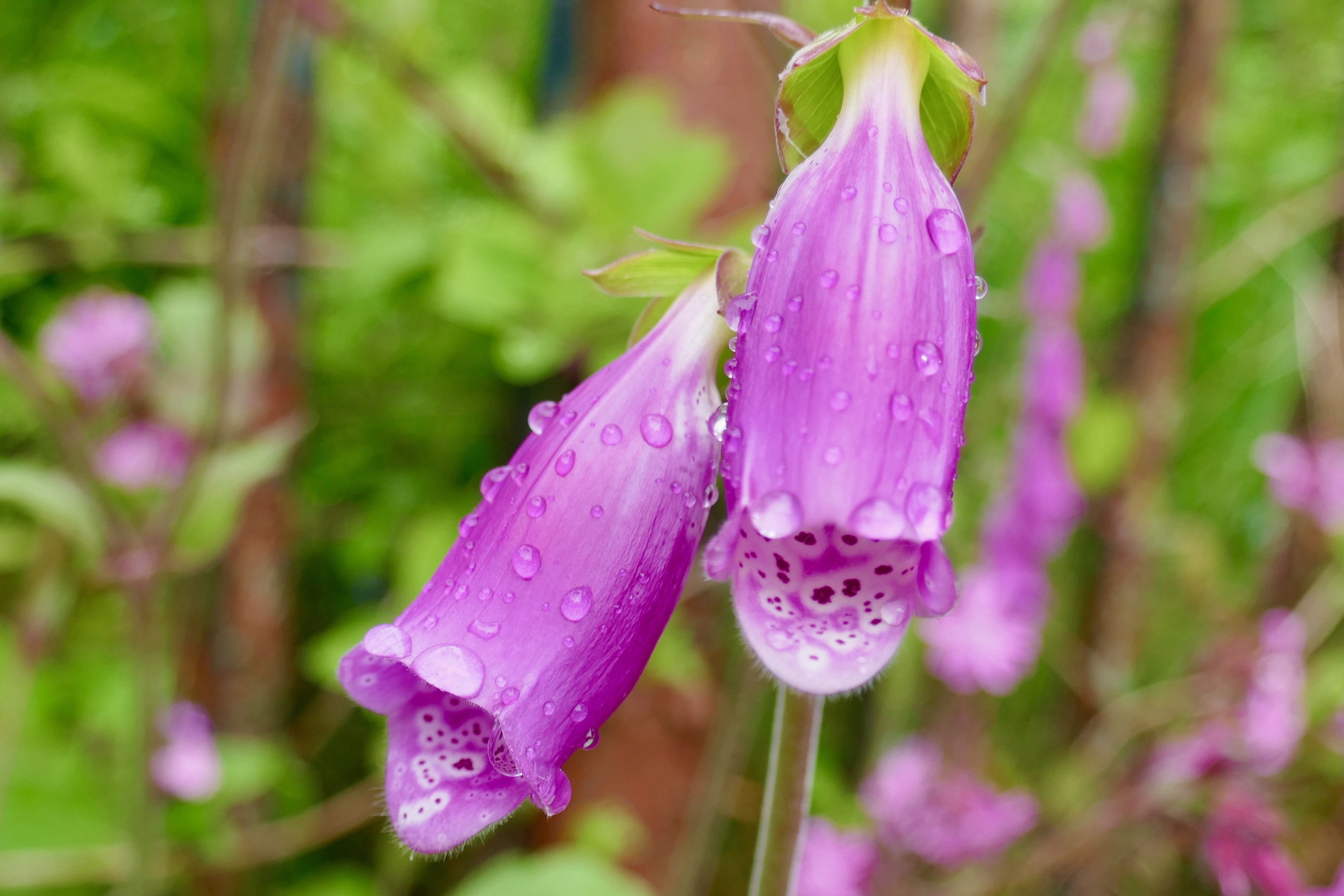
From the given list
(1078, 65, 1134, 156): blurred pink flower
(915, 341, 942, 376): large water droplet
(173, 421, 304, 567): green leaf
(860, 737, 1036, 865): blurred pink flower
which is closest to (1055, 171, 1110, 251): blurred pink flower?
(1078, 65, 1134, 156): blurred pink flower

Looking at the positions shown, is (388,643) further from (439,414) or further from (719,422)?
(439,414)

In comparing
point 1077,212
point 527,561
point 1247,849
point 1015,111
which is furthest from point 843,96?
point 1077,212

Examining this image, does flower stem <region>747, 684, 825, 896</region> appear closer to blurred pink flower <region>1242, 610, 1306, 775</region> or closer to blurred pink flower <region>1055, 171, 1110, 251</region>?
blurred pink flower <region>1242, 610, 1306, 775</region>

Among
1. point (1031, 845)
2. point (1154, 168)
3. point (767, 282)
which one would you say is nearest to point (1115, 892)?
point (1031, 845)

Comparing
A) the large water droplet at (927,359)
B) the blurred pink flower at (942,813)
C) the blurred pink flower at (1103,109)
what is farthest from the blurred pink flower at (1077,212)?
the large water droplet at (927,359)

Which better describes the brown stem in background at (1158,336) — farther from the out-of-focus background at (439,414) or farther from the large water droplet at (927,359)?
the large water droplet at (927,359)

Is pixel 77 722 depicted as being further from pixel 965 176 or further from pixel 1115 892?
pixel 1115 892
